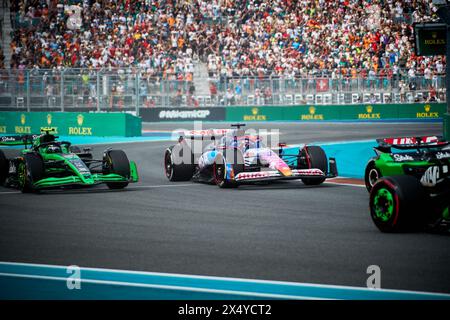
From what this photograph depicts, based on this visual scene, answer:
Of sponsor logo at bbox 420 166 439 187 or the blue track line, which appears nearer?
the blue track line

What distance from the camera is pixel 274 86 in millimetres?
36094

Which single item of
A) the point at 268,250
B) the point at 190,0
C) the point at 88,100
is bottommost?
the point at 268,250

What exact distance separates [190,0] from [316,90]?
28.4 ft

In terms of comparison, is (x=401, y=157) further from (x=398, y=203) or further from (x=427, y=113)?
(x=427, y=113)

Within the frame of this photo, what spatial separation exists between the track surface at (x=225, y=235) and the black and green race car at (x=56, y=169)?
23 centimetres

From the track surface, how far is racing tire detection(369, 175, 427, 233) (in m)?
0.15

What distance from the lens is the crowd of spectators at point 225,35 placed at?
3719cm

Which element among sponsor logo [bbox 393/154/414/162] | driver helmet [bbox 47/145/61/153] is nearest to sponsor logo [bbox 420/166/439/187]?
sponsor logo [bbox 393/154/414/162]

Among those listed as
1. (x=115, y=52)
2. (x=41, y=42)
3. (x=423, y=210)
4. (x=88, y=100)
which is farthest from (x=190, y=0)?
(x=423, y=210)

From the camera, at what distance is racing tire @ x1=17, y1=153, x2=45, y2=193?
12852 millimetres

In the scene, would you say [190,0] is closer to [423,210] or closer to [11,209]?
[11,209]

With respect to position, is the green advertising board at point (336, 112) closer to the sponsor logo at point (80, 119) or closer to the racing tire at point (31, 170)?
the sponsor logo at point (80, 119)

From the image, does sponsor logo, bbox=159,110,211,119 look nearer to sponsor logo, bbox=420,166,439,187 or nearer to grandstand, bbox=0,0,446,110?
grandstand, bbox=0,0,446,110

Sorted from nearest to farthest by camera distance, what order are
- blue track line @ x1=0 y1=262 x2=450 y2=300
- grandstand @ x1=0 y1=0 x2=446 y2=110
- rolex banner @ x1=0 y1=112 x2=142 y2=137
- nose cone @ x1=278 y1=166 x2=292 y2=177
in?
blue track line @ x1=0 y1=262 x2=450 y2=300, nose cone @ x1=278 y1=166 x2=292 y2=177, rolex banner @ x1=0 y1=112 x2=142 y2=137, grandstand @ x1=0 y1=0 x2=446 y2=110
